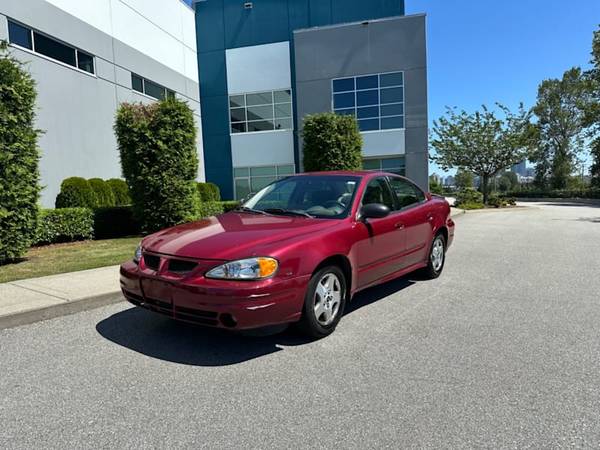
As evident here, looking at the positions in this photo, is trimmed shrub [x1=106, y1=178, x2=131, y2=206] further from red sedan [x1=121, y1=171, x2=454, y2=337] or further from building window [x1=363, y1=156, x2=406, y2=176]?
building window [x1=363, y1=156, x2=406, y2=176]

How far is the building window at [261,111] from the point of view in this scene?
25.6 metres

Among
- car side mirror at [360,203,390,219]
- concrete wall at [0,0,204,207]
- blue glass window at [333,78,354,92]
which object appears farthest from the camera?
blue glass window at [333,78,354,92]

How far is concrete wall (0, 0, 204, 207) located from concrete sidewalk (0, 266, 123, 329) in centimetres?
601

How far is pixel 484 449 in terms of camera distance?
2447mm

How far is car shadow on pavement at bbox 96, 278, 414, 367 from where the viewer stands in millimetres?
3793

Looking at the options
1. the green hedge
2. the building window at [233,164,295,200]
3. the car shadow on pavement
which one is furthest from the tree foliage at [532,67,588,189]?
the car shadow on pavement

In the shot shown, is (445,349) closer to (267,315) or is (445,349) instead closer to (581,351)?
(581,351)

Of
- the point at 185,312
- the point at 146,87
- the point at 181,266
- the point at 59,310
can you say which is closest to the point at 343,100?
the point at 146,87

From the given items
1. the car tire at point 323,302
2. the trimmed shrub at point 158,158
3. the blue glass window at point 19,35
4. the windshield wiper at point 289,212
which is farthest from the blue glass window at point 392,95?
the car tire at point 323,302

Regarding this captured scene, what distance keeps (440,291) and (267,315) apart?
319 centimetres

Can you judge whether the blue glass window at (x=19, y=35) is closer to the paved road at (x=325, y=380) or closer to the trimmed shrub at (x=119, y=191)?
the trimmed shrub at (x=119, y=191)

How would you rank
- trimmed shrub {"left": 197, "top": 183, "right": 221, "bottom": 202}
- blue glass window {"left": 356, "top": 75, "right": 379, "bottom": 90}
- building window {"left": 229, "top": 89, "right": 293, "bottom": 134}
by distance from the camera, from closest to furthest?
trimmed shrub {"left": 197, "top": 183, "right": 221, "bottom": 202} < blue glass window {"left": 356, "top": 75, "right": 379, "bottom": 90} < building window {"left": 229, "top": 89, "right": 293, "bottom": 134}

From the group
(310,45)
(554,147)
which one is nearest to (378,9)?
(310,45)

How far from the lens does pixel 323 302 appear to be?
13.5 ft
